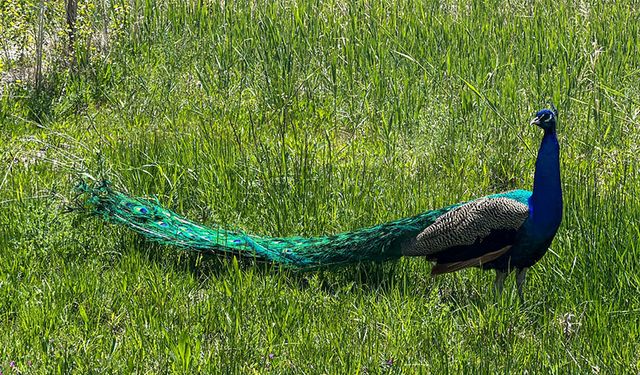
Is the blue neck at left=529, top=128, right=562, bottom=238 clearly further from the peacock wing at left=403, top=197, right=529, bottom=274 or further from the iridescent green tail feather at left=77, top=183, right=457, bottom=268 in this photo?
the iridescent green tail feather at left=77, top=183, right=457, bottom=268

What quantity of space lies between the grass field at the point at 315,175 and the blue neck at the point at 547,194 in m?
0.18

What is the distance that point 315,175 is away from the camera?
5.57m

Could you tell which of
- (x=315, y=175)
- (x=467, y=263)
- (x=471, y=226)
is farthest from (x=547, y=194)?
(x=315, y=175)

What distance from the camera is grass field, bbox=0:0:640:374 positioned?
4.22 metres

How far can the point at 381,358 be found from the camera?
404 centimetres

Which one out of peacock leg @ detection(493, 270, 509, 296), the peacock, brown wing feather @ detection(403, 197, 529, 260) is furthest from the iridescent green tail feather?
peacock leg @ detection(493, 270, 509, 296)

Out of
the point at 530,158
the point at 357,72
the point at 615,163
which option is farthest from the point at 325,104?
the point at 615,163

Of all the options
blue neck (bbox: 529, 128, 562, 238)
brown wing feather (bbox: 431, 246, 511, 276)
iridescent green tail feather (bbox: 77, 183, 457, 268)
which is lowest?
iridescent green tail feather (bbox: 77, 183, 457, 268)

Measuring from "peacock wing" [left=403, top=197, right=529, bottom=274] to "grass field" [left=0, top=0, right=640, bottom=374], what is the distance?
18 centimetres

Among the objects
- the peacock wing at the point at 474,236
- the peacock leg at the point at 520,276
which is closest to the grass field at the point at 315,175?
the peacock leg at the point at 520,276

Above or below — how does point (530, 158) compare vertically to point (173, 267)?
above

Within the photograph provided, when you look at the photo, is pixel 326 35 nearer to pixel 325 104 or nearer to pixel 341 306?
pixel 325 104

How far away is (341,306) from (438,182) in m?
1.47

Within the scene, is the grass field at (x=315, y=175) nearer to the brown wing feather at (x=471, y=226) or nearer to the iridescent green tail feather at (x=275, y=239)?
the iridescent green tail feather at (x=275, y=239)
